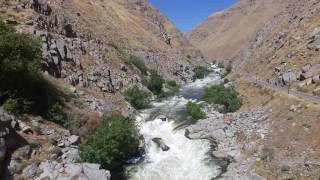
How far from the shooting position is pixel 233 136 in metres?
42.3

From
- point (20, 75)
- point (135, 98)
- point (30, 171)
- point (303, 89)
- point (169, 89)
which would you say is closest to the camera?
point (30, 171)

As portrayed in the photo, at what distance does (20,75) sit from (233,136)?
74.7 ft

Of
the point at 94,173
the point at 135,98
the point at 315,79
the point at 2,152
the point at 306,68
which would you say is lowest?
the point at 94,173

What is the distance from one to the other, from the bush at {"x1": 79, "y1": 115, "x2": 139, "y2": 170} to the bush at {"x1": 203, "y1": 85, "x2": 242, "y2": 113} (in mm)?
19273

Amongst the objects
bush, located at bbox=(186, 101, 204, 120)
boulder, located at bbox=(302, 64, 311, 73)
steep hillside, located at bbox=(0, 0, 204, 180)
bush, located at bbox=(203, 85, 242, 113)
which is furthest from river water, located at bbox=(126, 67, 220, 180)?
boulder, located at bbox=(302, 64, 311, 73)

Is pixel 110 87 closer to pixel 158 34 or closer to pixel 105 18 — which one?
pixel 105 18

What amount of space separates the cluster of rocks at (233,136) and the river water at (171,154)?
3.76 ft

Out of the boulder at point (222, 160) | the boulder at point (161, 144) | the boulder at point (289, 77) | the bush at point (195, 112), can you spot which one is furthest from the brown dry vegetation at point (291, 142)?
the boulder at point (161, 144)

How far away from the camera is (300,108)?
41969 mm

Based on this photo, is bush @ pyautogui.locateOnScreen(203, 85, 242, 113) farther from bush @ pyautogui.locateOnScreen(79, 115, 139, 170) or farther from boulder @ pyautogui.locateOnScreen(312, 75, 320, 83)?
bush @ pyautogui.locateOnScreen(79, 115, 139, 170)

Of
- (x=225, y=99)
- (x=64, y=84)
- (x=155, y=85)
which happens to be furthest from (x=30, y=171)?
(x=155, y=85)

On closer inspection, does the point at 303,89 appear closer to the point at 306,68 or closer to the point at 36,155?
the point at 306,68

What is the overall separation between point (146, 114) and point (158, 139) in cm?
1118

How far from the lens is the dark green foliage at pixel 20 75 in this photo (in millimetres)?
33219
